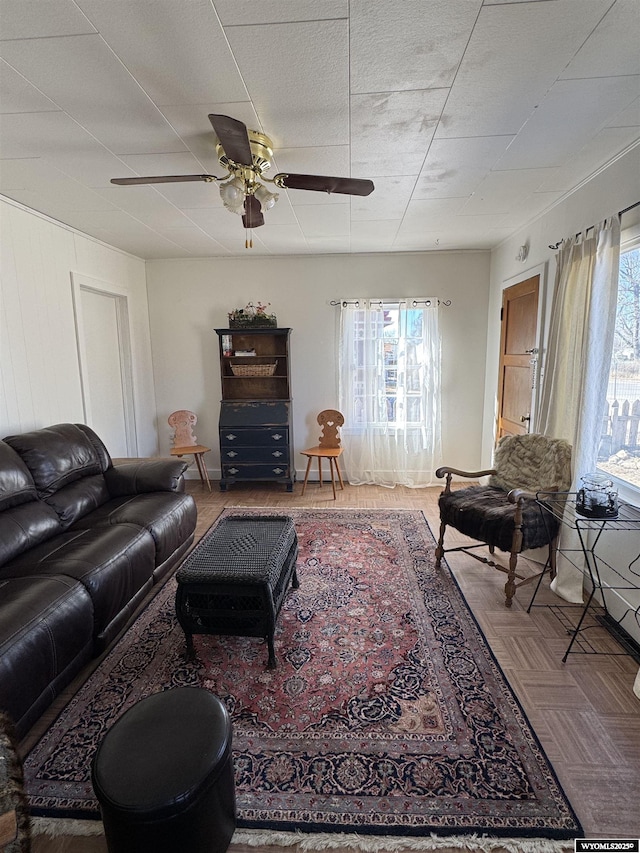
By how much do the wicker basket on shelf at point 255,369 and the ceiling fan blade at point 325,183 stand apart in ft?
8.67

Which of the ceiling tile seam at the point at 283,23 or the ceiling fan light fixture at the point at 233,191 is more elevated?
the ceiling tile seam at the point at 283,23

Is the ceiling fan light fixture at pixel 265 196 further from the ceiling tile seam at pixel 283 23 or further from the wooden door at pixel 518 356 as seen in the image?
the wooden door at pixel 518 356

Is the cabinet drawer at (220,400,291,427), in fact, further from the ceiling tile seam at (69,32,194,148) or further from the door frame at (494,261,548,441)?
the ceiling tile seam at (69,32,194,148)

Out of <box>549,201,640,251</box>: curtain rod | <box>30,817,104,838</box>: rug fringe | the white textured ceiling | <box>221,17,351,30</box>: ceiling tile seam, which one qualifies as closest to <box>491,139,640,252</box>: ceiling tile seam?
the white textured ceiling

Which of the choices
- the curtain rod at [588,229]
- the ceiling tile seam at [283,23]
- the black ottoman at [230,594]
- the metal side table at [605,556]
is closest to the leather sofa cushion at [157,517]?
the black ottoman at [230,594]

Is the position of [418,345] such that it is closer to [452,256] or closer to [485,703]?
[452,256]

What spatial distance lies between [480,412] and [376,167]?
3087mm

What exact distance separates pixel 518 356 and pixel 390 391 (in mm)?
1405

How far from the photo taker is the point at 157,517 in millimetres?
2637

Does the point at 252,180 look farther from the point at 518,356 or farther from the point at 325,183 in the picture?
the point at 518,356

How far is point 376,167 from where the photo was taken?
2.41 meters

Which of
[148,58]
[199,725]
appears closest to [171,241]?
[148,58]

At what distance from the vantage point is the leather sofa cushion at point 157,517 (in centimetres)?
255

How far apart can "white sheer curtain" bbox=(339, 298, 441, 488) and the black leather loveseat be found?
2205mm
